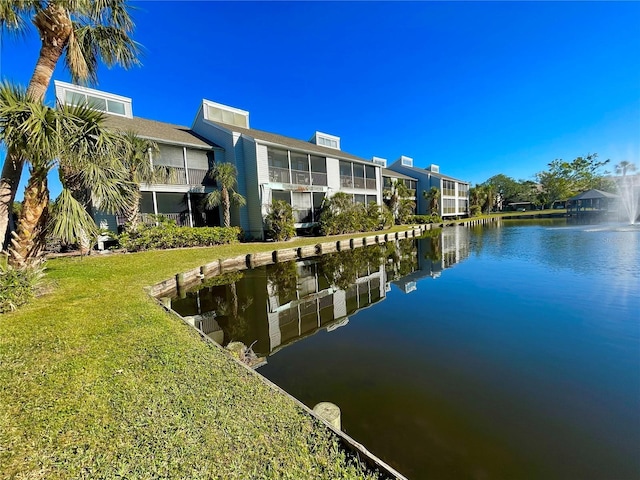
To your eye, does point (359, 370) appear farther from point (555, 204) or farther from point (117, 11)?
point (555, 204)

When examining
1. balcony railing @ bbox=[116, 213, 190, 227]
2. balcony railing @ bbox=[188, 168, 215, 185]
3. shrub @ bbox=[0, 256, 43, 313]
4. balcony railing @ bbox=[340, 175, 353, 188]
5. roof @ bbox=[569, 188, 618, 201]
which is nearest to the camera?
shrub @ bbox=[0, 256, 43, 313]

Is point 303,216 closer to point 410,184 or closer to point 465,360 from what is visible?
point 465,360

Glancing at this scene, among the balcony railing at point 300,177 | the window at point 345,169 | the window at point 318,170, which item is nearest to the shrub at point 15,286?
the balcony railing at point 300,177

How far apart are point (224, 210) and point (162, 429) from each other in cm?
1614

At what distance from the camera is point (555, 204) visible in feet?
242

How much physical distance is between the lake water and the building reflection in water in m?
0.06

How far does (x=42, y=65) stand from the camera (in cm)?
732

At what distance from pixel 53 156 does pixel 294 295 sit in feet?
22.3

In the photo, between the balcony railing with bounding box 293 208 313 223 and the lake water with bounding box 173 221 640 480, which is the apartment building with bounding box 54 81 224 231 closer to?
the balcony railing with bounding box 293 208 313 223

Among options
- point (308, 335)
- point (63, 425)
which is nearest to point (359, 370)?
point (308, 335)

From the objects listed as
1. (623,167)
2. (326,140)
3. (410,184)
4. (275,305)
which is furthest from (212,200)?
(623,167)

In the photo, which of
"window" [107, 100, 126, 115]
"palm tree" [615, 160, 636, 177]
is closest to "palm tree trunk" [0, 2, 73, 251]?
"window" [107, 100, 126, 115]

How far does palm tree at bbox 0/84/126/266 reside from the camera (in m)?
5.78

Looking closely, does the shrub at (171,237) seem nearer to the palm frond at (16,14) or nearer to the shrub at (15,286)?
the shrub at (15,286)
